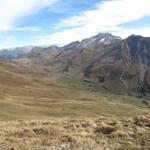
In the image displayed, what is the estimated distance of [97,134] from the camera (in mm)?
21094

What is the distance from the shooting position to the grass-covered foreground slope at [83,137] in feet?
58.7

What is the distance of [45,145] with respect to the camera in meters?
18.3

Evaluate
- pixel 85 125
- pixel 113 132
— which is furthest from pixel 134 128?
pixel 85 125

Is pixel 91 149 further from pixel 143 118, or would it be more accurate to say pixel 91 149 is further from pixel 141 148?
pixel 143 118

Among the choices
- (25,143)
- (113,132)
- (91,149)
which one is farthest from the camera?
(113,132)

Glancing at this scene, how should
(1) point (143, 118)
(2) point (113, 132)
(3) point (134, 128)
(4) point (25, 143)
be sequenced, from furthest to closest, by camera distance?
(1) point (143, 118)
(3) point (134, 128)
(2) point (113, 132)
(4) point (25, 143)

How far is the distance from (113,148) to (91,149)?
3.35ft

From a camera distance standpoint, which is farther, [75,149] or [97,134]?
[97,134]

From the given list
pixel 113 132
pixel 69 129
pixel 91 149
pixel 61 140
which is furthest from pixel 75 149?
pixel 69 129

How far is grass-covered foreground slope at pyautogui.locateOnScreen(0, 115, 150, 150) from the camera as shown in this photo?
17891 mm

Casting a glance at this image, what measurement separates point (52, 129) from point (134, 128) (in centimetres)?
459

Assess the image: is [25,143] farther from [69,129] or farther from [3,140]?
[69,129]

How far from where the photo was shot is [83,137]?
787 inches

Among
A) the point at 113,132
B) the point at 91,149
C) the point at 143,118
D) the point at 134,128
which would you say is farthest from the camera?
the point at 143,118
